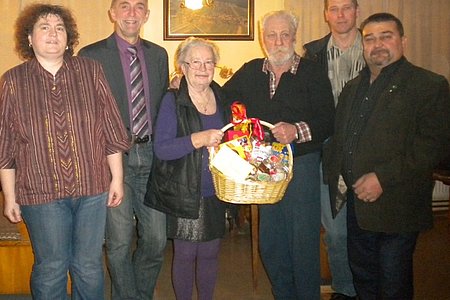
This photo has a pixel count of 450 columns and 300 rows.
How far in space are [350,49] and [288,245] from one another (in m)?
1.07

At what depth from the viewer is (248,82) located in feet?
8.16

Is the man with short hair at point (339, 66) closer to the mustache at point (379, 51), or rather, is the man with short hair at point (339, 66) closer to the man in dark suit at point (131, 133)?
the mustache at point (379, 51)

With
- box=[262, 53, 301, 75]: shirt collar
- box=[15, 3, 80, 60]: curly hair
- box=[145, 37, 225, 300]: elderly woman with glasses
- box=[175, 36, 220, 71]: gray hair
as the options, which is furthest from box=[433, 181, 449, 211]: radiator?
box=[15, 3, 80, 60]: curly hair

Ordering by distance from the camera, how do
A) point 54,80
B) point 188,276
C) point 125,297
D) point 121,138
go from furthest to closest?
point 125,297
point 188,276
point 121,138
point 54,80

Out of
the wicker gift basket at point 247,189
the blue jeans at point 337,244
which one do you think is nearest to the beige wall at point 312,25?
the blue jeans at point 337,244

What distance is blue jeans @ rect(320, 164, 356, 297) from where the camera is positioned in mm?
2754

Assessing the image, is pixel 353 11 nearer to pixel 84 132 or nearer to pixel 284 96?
pixel 284 96

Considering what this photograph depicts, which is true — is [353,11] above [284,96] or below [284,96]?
above

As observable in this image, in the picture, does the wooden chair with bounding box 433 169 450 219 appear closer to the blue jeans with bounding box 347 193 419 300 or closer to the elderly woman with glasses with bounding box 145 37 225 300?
the blue jeans with bounding box 347 193 419 300

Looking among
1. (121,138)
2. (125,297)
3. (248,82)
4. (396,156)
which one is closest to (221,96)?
(248,82)

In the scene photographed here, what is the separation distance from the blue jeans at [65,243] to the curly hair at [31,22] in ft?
2.07

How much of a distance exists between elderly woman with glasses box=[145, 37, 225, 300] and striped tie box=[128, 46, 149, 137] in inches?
7.6

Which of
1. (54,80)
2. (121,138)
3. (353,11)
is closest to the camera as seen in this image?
(54,80)

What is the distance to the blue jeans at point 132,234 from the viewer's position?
2.48 metres
